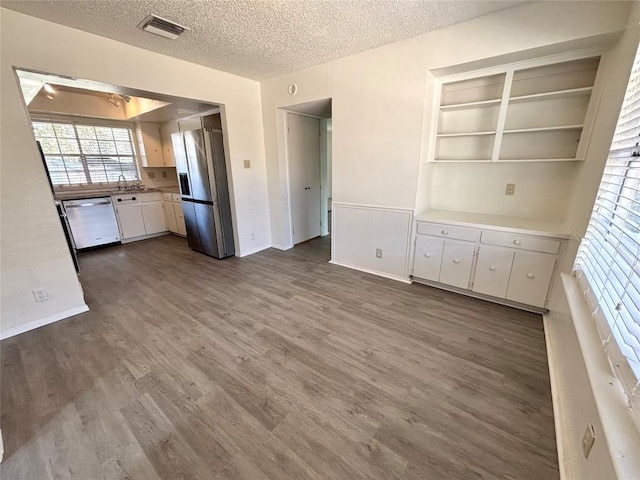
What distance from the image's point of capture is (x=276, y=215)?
437 cm

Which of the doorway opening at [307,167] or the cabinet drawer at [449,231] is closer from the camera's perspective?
the cabinet drawer at [449,231]

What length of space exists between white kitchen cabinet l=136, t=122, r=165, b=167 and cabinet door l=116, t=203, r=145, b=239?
1.19 metres

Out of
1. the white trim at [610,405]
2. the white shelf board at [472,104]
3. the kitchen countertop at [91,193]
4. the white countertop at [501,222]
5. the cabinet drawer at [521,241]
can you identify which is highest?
the white shelf board at [472,104]

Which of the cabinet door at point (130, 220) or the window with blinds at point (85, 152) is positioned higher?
the window with blinds at point (85, 152)

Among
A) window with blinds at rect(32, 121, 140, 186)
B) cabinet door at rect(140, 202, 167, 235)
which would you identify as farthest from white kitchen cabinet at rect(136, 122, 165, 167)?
cabinet door at rect(140, 202, 167, 235)

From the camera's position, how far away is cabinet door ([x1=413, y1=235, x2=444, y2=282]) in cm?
285

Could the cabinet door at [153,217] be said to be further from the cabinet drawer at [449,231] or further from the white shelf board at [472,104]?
the white shelf board at [472,104]

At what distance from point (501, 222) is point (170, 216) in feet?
18.3

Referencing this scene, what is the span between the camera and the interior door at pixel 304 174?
4.11 m

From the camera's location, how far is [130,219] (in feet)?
16.0

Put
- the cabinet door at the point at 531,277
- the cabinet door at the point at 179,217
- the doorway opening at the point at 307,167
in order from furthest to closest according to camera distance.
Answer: the cabinet door at the point at 179,217 → the doorway opening at the point at 307,167 → the cabinet door at the point at 531,277

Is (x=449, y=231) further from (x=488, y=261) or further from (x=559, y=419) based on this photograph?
(x=559, y=419)

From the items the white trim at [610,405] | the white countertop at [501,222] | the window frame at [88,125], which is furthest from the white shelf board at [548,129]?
the window frame at [88,125]

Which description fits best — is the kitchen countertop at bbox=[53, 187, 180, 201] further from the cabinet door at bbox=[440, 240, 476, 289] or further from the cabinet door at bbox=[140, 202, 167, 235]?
the cabinet door at bbox=[440, 240, 476, 289]
